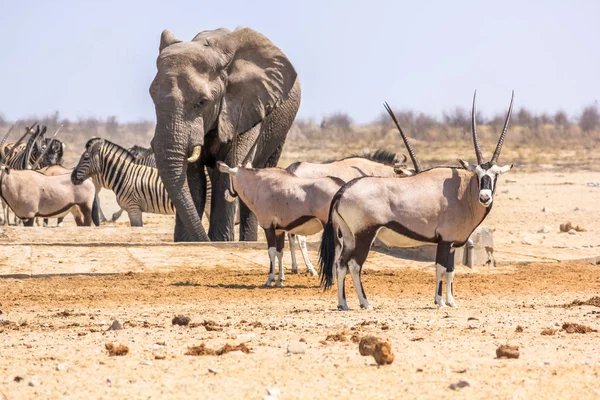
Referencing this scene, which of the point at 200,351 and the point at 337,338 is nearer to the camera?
the point at 200,351

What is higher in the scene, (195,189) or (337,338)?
(195,189)

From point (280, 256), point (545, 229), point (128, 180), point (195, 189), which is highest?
point (128, 180)

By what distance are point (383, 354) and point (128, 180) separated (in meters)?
16.2

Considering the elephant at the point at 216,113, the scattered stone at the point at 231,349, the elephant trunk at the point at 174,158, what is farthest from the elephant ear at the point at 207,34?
the scattered stone at the point at 231,349

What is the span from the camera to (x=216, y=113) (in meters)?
16.1

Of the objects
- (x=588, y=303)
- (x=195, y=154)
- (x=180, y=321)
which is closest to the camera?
(x=180, y=321)

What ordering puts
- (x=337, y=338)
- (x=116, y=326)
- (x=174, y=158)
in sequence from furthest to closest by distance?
(x=174, y=158) → (x=116, y=326) → (x=337, y=338)

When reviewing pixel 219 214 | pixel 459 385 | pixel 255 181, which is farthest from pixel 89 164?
pixel 459 385

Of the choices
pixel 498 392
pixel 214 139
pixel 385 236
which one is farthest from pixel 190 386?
pixel 214 139

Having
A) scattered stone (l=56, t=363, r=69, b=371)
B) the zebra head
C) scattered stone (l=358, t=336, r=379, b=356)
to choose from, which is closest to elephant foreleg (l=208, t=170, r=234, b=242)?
the zebra head

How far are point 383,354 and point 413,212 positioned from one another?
3.60 meters

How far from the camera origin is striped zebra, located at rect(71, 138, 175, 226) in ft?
73.5

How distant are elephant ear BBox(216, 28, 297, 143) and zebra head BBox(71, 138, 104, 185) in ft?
20.2

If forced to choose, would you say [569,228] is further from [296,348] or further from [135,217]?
[296,348]
